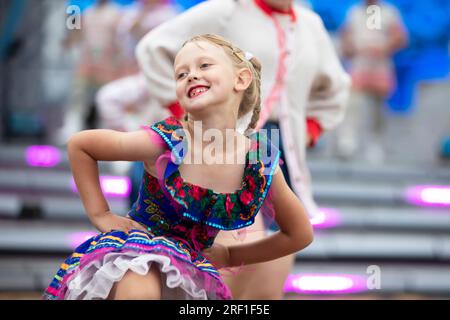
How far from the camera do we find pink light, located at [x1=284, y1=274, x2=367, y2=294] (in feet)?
16.5

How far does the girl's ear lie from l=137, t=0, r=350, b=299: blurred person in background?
2.43 ft

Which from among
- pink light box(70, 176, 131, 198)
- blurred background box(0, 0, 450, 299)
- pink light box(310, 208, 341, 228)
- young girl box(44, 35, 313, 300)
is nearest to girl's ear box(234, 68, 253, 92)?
young girl box(44, 35, 313, 300)

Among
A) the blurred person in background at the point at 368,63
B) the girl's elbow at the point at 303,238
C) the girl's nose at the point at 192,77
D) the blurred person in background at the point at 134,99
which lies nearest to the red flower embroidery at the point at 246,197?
the girl's elbow at the point at 303,238

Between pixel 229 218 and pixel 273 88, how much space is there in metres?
1.04

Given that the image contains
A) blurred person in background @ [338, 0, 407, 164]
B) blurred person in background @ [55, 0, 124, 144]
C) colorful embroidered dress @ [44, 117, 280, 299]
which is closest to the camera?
colorful embroidered dress @ [44, 117, 280, 299]

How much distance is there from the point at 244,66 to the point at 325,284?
9.78 feet

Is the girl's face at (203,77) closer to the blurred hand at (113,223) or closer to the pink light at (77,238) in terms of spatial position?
the blurred hand at (113,223)

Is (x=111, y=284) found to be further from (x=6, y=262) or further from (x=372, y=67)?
(x=372, y=67)

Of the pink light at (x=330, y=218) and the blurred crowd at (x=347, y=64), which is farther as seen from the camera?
the blurred crowd at (x=347, y=64)

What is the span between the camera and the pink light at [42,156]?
21.7 ft

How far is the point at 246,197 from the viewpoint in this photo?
2.28 metres

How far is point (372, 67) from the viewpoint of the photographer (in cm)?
793

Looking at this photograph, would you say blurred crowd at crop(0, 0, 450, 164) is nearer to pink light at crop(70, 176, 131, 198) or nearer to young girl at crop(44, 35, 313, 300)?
pink light at crop(70, 176, 131, 198)
